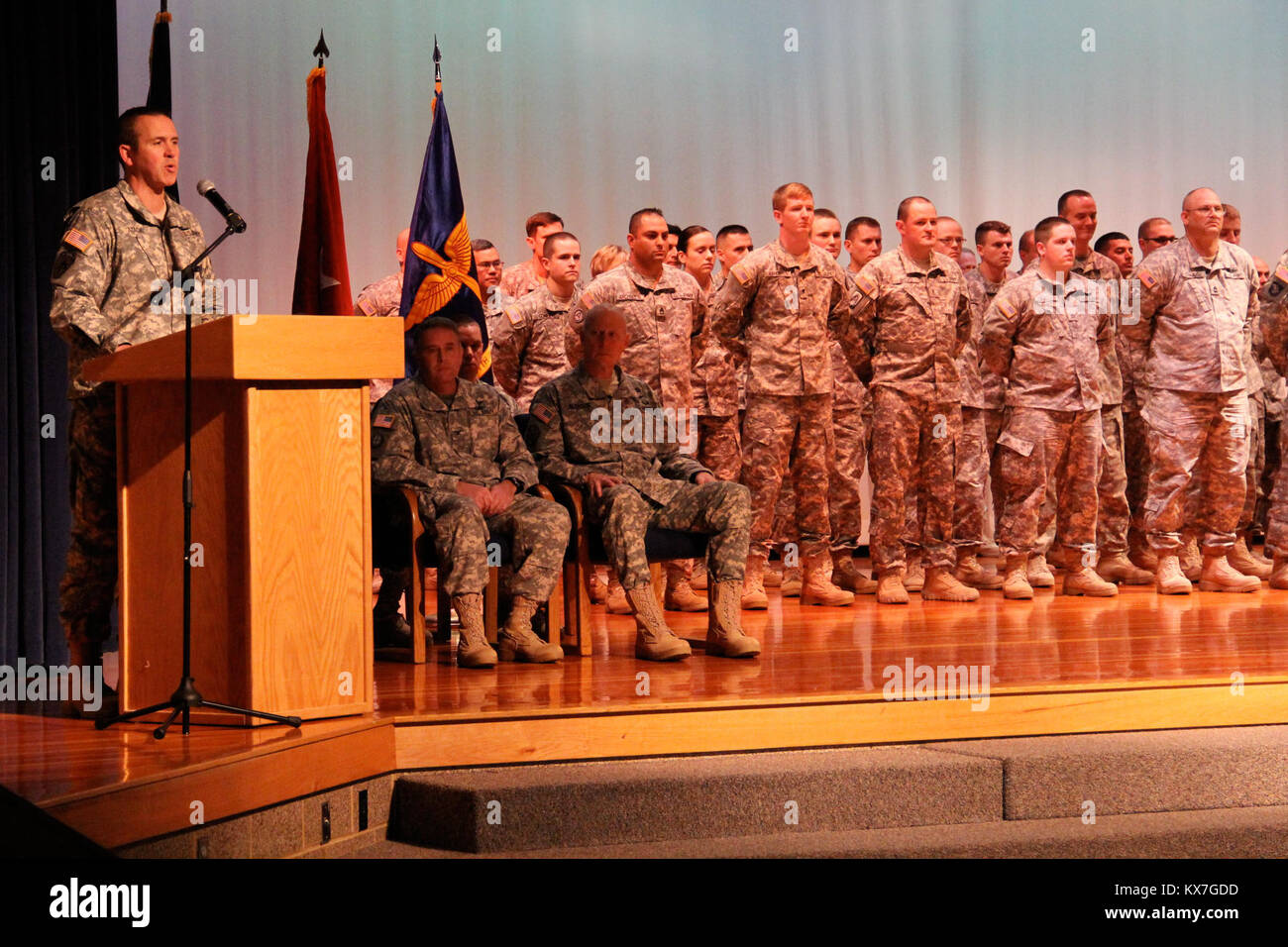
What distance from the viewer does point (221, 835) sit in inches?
111

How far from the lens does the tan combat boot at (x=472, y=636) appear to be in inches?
166

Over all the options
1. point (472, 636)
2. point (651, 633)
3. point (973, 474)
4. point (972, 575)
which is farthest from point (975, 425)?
point (472, 636)

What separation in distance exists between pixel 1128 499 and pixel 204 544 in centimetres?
513

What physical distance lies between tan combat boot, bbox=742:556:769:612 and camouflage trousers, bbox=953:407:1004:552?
3.19 feet

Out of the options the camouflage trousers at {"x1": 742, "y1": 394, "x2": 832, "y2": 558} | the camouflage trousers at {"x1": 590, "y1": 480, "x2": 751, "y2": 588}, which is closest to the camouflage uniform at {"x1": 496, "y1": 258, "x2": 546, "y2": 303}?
the camouflage trousers at {"x1": 742, "y1": 394, "x2": 832, "y2": 558}

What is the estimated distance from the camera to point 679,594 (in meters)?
5.83

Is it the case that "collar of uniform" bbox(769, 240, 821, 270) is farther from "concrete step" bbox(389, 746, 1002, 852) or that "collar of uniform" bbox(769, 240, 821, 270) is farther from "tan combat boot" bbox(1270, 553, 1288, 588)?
"concrete step" bbox(389, 746, 1002, 852)

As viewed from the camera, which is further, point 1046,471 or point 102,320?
point 1046,471

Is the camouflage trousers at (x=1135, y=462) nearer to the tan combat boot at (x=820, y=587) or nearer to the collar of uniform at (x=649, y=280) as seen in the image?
the tan combat boot at (x=820, y=587)

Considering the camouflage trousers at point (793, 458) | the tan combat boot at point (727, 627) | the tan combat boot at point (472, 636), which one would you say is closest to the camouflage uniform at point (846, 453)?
the camouflage trousers at point (793, 458)

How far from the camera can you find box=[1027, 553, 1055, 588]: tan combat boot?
6434 millimetres

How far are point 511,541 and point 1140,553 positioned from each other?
12.4 feet

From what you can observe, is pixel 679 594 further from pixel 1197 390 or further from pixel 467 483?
pixel 1197 390

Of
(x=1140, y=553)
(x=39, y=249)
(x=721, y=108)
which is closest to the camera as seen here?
(x=39, y=249)
